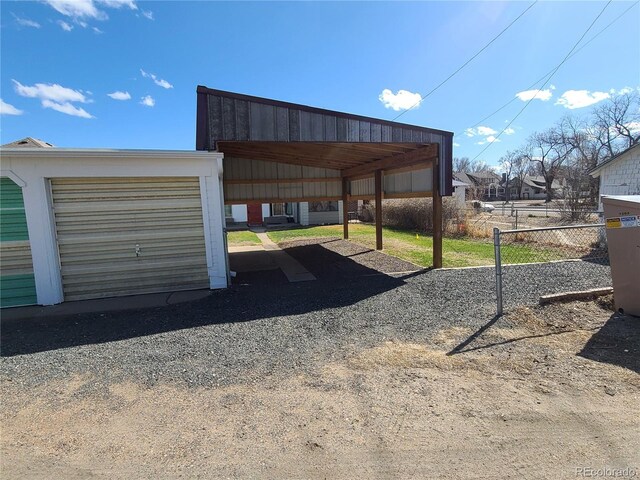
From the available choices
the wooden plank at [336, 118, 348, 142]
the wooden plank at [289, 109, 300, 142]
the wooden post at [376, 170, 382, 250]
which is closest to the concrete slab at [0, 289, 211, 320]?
the wooden plank at [289, 109, 300, 142]

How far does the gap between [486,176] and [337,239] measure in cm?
7688

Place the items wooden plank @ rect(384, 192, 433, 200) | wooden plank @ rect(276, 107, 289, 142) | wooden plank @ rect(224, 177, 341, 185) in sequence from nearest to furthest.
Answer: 1. wooden plank @ rect(276, 107, 289, 142)
2. wooden plank @ rect(384, 192, 433, 200)
3. wooden plank @ rect(224, 177, 341, 185)

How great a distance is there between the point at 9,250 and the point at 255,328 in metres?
4.70

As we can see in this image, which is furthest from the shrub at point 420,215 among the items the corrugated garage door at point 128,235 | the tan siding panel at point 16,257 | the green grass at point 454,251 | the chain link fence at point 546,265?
the tan siding panel at point 16,257

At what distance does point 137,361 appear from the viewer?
3857 mm

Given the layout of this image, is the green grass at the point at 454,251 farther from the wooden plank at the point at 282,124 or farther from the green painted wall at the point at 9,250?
the green painted wall at the point at 9,250

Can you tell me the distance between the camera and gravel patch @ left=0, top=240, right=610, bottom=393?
12.0 ft

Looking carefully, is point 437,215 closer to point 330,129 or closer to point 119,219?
point 330,129

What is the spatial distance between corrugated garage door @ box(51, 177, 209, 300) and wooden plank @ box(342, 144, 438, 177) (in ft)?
16.7

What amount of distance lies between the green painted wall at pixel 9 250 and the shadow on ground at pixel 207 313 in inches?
37.9

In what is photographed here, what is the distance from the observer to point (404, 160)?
363 inches

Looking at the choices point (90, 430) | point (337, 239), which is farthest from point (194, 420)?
point (337, 239)

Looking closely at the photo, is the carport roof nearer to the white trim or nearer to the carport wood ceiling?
the carport wood ceiling

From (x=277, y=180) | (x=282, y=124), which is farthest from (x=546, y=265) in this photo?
(x=277, y=180)
